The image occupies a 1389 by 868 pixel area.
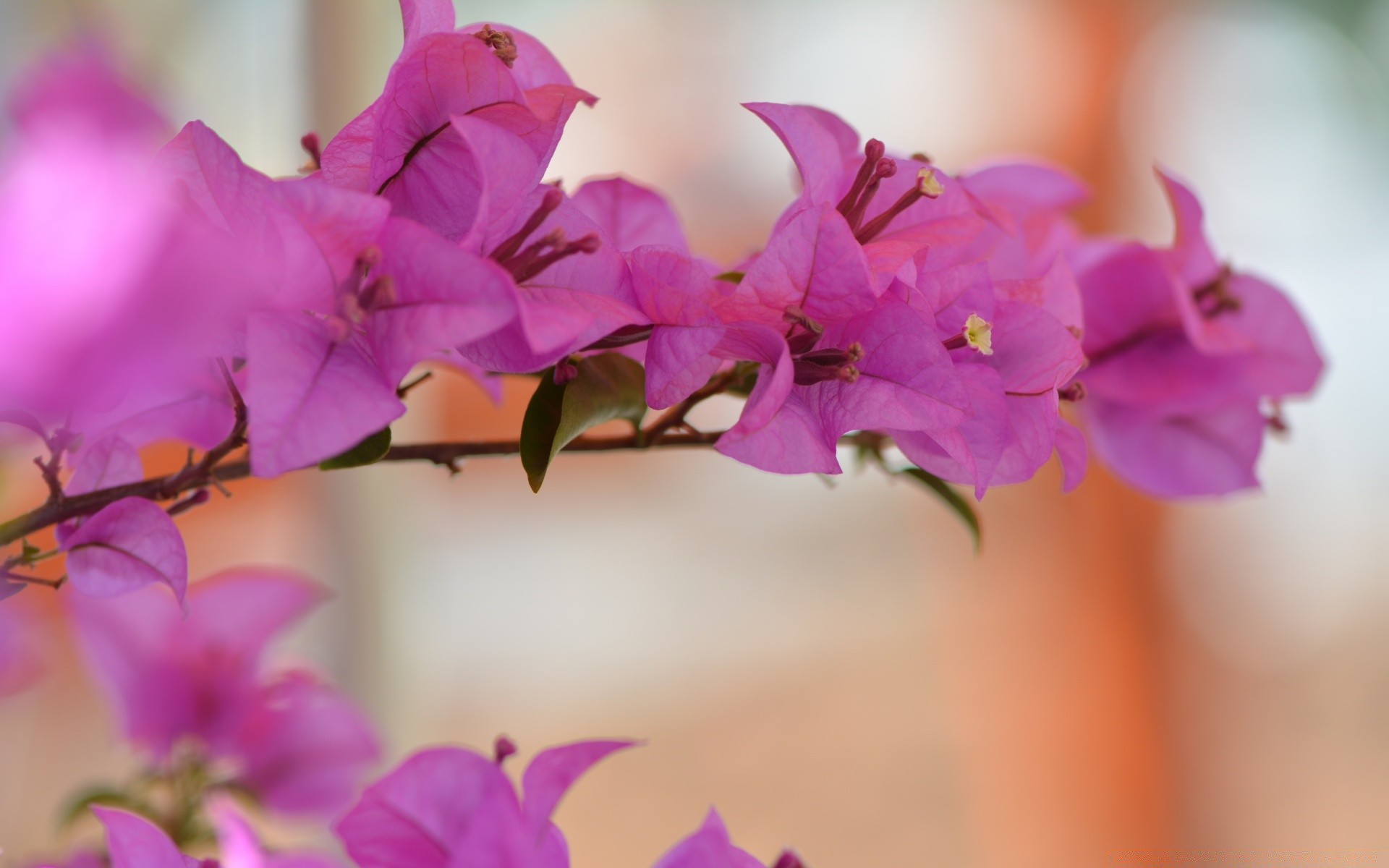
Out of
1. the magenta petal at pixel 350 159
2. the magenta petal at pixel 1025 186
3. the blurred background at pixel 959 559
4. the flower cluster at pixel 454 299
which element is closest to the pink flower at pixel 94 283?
Answer: the flower cluster at pixel 454 299

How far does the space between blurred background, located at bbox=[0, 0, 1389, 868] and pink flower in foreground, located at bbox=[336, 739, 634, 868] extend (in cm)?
171

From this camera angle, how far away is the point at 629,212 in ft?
1.42

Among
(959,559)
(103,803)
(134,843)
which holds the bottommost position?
(959,559)

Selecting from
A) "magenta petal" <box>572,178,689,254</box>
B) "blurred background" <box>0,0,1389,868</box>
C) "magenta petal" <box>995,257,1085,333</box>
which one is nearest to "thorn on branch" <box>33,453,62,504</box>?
"magenta petal" <box>572,178,689,254</box>

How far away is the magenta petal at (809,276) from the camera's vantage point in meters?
0.32

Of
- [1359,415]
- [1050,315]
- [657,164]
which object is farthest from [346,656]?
[1359,415]

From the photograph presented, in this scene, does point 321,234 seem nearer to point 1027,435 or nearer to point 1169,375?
point 1027,435

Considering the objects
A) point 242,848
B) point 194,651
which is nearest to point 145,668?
point 194,651

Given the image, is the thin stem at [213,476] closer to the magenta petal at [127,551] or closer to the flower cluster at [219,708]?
the magenta petal at [127,551]

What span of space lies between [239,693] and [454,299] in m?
0.37

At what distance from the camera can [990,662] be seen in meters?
2.46

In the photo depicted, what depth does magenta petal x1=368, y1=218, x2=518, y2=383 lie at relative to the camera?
0.27m

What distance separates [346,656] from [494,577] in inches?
44.4

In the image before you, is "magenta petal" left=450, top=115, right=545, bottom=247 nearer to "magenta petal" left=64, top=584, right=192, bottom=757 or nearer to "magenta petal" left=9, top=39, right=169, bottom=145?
"magenta petal" left=9, top=39, right=169, bottom=145
